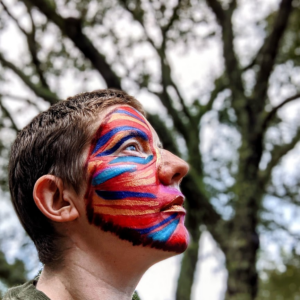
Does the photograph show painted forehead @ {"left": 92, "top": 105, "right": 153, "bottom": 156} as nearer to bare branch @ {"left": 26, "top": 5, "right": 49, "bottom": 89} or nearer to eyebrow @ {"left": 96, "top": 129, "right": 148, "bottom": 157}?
eyebrow @ {"left": 96, "top": 129, "right": 148, "bottom": 157}

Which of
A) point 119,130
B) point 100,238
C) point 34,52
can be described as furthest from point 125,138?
point 34,52

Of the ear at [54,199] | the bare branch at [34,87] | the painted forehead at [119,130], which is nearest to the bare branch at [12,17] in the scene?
the bare branch at [34,87]

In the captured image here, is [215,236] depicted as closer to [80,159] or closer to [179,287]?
[179,287]

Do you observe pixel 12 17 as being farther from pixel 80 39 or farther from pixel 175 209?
pixel 175 209

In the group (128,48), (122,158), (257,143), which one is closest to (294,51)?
(257,143)

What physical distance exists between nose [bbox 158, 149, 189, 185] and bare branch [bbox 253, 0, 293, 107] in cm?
643

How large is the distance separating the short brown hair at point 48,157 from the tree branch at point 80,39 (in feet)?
18.8

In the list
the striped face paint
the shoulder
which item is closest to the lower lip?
the striped face paint

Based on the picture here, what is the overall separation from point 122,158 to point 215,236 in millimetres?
6333

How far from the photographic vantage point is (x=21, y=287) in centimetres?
224

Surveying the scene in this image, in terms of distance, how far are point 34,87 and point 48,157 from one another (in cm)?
658

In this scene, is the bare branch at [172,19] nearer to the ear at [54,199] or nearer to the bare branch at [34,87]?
the bare branch at [34,87]

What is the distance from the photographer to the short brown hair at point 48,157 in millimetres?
2238

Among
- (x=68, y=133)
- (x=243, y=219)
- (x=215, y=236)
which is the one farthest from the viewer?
(x=215, y=236)
